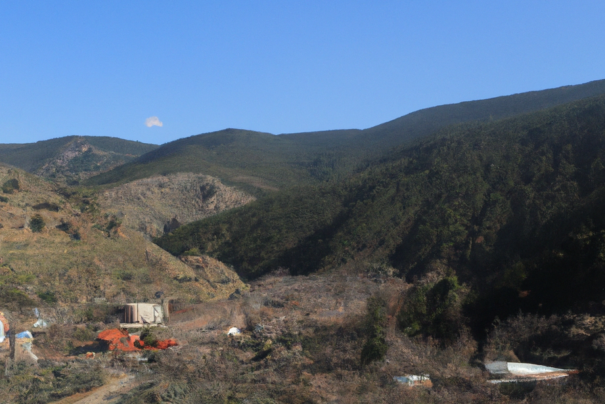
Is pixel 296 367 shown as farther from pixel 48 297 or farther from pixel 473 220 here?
pixel 473 220

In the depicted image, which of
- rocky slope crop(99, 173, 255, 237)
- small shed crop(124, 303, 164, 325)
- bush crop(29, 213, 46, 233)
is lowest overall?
small shed crop(124, 303, 164, 325)

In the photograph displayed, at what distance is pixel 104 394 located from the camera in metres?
11.1

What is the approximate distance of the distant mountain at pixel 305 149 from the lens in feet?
232

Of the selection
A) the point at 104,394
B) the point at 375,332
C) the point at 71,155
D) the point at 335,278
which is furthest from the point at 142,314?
the point at 71,155

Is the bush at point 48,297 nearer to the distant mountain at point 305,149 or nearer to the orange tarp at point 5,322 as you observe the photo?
the orange tarp at point 5,322

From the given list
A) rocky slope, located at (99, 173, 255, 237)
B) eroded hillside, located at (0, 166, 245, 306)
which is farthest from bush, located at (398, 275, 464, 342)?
rocky slope, located at (99, 173, 255, 237)

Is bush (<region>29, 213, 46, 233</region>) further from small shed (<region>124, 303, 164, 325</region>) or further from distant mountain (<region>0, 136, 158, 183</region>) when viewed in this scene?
distant mountain (<region>0, 136, 158, 183</region>)

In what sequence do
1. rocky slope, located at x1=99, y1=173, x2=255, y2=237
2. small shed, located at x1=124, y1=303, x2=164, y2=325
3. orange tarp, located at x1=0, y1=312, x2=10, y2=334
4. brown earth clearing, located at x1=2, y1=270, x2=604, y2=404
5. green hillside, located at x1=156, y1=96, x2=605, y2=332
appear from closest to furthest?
brown earth clearing, located at x1=2, y1=270, x2=604, y2=404 → green hillside, located at x1=156, y1=96, x2=605, y2=332 → orange tarp, located at x1=0, y1=312, x2=10, y2=334 → small shed, located at x1=124, y1=303, x2=164, y2=325 → rocky slope, located at x1=99, y1=173, x2=255, y2=237

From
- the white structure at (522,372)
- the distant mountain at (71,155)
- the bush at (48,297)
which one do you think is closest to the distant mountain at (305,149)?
the distant mountain at (71,155)

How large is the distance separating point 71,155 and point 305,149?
5673cm

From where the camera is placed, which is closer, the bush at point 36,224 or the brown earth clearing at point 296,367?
the brown earth clearing at point 296,367

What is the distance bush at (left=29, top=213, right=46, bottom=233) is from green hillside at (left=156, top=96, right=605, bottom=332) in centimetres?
1519

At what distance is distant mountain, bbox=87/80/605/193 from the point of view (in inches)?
2785

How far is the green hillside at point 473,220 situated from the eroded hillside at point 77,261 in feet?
29.9
